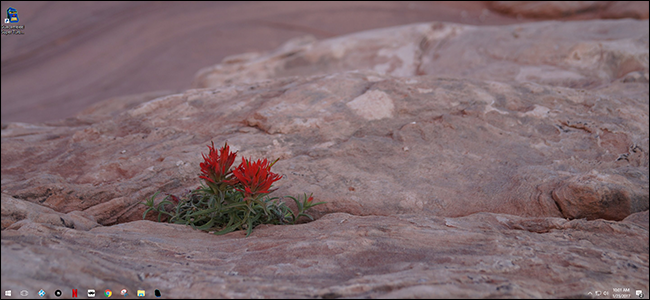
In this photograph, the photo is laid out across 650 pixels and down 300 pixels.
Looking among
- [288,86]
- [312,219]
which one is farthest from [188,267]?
[288,86]

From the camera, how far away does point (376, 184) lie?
276 centimetres

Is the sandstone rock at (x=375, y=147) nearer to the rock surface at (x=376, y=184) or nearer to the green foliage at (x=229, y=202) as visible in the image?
the rock surface at (x=376, y=184)

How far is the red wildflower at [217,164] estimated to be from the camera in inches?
85.8

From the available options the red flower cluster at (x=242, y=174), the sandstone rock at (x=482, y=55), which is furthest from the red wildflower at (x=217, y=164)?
the sandstone rock at (x=482, y=55)

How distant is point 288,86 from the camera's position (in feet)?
12.7

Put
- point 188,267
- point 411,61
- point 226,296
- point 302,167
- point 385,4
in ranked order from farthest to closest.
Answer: point 385,4, point 411,61, point 302,167, point 188,267, point 226,296

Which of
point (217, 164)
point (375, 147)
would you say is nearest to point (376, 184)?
point (375, 147)

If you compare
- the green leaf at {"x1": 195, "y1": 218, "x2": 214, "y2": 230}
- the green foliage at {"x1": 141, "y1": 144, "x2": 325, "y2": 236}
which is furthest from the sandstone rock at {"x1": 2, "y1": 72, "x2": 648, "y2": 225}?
the green leaf at {"x1": 195, "y1": 218, "x2": 214, "y2": 230}

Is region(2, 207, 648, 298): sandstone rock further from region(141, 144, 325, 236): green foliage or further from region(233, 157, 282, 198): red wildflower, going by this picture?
region(233, 157, 282, 198): red wildflower

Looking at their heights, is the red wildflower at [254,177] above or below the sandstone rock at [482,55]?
below

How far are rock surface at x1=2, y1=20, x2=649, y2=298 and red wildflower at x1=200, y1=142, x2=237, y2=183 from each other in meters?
0.35

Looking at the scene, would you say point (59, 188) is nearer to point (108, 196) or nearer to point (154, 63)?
point (108, 196)

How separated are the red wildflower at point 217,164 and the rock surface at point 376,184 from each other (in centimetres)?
35

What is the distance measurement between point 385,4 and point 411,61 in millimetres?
6807
